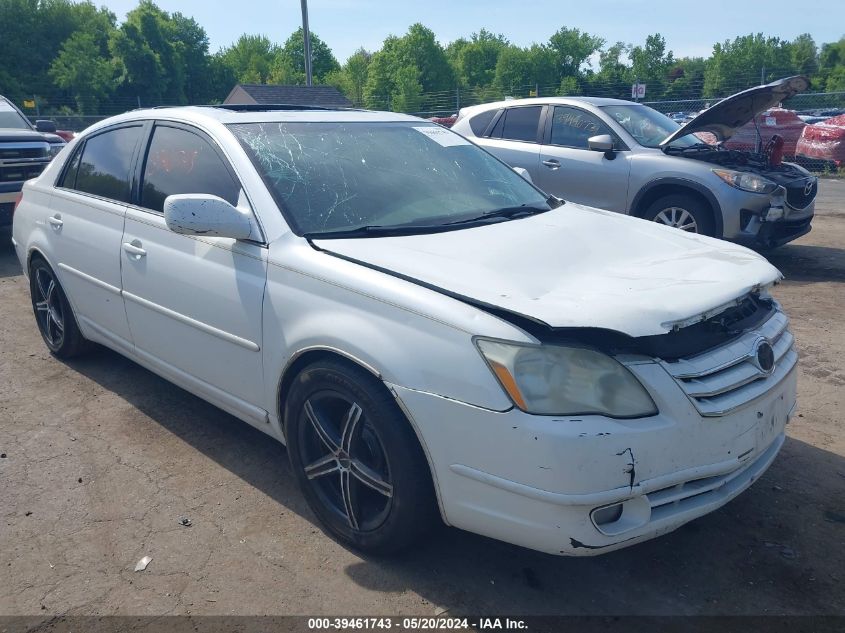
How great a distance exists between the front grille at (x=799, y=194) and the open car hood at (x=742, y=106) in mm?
832

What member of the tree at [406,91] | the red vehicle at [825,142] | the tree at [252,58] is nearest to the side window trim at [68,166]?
the red vehicle at [825,142]

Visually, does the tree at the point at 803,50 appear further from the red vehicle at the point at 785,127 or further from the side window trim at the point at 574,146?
the side window trim at the point at 574,146

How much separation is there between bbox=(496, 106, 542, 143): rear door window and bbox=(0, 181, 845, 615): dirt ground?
5.06m

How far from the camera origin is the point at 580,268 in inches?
110

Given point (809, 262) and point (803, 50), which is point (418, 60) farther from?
point (809, 262)

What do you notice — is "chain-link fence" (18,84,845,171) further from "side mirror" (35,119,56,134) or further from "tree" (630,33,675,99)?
"tree" (630,33,675,99)

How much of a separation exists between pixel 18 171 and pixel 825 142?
1638cm

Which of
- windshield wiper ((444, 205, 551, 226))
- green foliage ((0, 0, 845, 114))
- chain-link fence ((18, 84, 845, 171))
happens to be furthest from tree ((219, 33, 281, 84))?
windshield wiper ((444, 205, 551, 226))

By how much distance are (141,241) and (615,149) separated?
217 inches

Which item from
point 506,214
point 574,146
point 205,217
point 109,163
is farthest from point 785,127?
point 205,217

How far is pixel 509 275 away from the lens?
2645 mm

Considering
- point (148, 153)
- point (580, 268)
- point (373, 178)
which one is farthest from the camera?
point (148, 153)

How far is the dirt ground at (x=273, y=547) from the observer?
2.58 metres

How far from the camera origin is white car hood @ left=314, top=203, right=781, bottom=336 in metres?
2.37
